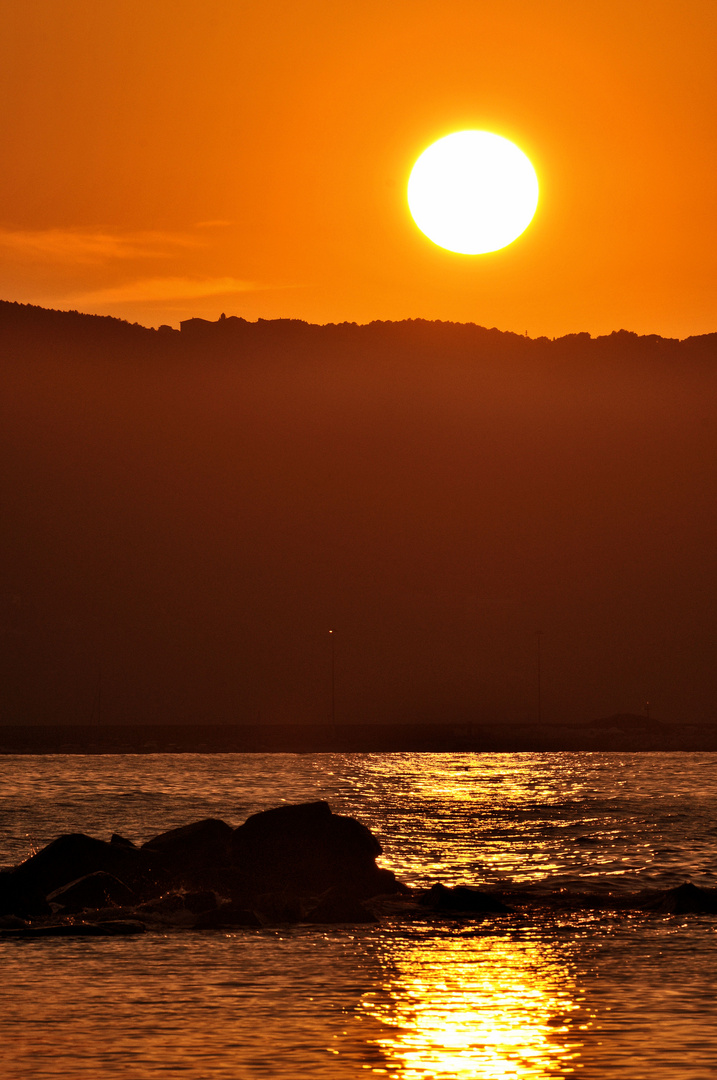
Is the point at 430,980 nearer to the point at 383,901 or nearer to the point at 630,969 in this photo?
the point at 630,969

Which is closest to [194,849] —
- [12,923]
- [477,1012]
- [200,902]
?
[200,902]

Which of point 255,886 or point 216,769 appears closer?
point 255,886

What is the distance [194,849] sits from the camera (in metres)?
50.7

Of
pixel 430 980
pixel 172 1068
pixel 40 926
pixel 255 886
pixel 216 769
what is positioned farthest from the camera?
pixel 216 769

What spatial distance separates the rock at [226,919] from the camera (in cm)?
4153

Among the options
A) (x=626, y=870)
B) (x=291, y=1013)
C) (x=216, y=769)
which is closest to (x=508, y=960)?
(x=291, y=1013)

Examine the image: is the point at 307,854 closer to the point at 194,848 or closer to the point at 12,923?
the point at 194,848

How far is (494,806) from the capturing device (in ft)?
374

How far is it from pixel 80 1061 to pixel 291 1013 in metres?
5.51

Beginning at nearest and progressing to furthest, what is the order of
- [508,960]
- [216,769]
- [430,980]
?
[430,980]
[508,960]
[216,769]

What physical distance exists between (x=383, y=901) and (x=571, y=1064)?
86.8 ft

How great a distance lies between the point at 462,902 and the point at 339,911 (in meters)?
4.20

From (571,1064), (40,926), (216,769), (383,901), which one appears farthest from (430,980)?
(216,769)

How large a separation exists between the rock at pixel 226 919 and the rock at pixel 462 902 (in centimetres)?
637
